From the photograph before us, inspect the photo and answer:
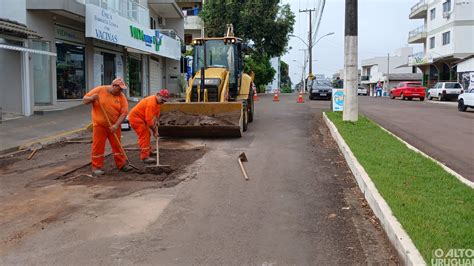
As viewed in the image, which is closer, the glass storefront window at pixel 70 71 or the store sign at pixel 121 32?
the store sign at pixel 121 32

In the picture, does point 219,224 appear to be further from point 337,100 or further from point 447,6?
point 447,6

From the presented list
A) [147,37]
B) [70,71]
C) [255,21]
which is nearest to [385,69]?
[255,21]

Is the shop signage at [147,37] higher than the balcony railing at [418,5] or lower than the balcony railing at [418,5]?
lower

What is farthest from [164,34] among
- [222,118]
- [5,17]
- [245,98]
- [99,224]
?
[99,224]

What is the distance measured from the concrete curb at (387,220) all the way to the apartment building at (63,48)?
37.9ft

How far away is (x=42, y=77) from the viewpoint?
19.3 metres

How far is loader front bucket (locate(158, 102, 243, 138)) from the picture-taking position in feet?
41.4

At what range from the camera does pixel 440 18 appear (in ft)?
160

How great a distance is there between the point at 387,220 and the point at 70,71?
61.4 feet

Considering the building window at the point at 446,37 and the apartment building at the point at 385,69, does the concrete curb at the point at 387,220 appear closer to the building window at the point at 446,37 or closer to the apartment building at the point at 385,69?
the building window at the point at 446,37

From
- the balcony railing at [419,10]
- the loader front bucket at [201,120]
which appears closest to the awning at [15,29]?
the loader front bucket at [201,120]

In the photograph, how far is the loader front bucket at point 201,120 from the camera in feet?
41.4

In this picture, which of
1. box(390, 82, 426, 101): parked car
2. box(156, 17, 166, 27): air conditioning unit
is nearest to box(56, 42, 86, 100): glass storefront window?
Answer: box(156, 17, 166, 27): air conditioning unit

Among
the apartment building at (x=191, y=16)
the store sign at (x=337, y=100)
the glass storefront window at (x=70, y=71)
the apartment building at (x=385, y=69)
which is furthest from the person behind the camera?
the apartment building at (x=385, y=69)
